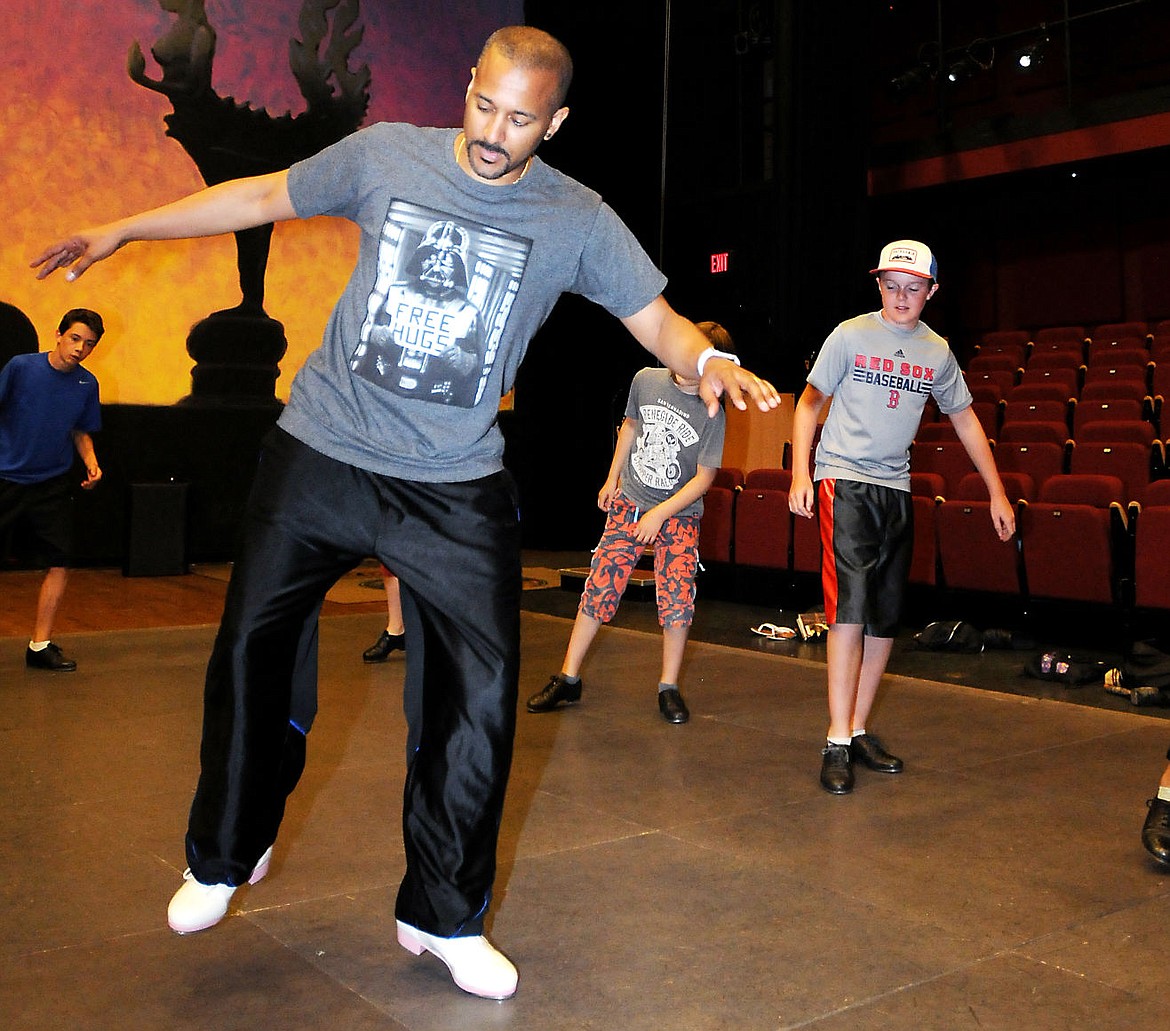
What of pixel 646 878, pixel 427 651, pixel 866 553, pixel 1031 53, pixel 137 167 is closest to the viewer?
pixel 427 651

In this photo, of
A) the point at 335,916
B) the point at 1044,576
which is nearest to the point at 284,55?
the point at 1044,576

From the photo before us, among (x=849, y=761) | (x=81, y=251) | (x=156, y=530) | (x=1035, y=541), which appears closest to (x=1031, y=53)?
(x=1035, y=541)

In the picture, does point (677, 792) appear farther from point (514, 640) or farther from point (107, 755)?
point (107, 755)

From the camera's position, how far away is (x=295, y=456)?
7.12 ft

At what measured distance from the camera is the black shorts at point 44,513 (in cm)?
538

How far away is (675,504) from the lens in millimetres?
4426

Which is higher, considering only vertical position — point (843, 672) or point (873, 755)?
point (843, 672)

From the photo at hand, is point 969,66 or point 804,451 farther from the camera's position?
point 969,66

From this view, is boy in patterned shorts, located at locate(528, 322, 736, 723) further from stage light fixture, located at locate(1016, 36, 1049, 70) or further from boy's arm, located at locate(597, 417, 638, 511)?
stage light fixture, located at locate(1016, 36, 1049, 70)

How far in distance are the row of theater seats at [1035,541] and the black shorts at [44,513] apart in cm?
431

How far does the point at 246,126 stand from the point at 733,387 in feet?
30.7

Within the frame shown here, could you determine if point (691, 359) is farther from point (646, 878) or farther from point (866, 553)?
point (866, 553)

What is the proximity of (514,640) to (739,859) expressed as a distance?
113 centimetres

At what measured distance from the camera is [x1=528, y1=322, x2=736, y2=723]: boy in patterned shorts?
178 inches
